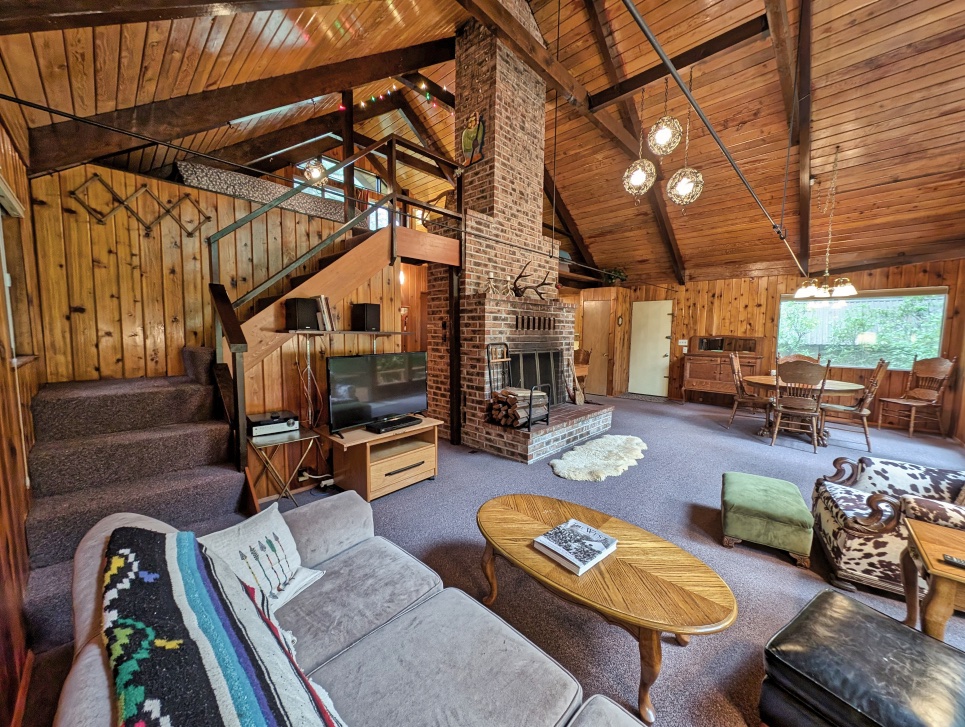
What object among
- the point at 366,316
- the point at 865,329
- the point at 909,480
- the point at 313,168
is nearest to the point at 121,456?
the point at 366,316

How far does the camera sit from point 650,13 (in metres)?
3.99

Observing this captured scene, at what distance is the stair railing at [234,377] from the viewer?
2.16 meters

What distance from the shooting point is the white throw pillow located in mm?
1211

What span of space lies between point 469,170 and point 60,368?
159 inches

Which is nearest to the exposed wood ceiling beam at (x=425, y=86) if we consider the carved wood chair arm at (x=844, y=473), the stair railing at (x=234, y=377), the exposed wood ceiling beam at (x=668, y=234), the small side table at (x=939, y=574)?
the exposed wood ceiling beam at (x=668, y=234)

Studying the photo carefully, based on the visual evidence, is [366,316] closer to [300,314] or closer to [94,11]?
[300,314]

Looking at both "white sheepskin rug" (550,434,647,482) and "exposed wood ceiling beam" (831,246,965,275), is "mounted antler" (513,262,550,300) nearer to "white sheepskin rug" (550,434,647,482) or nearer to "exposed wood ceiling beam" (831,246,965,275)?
"white sheepskin rug" (550,434,647,482)

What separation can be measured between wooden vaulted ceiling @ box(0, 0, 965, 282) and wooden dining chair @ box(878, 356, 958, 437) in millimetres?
1571

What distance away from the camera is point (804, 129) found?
4262 mm

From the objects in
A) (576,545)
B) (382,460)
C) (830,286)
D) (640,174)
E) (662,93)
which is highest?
(662,93)

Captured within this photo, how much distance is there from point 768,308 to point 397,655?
308 inches

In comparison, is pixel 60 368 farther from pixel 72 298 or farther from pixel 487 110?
pixel 487 110

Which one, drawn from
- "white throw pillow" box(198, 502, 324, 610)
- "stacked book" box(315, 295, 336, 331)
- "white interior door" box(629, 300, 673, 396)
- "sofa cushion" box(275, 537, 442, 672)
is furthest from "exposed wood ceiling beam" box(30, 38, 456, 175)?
"white interior door" box(629, 300, 673, 396)

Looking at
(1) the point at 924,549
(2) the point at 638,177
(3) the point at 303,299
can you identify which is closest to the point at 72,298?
(3) the point at 303,299
